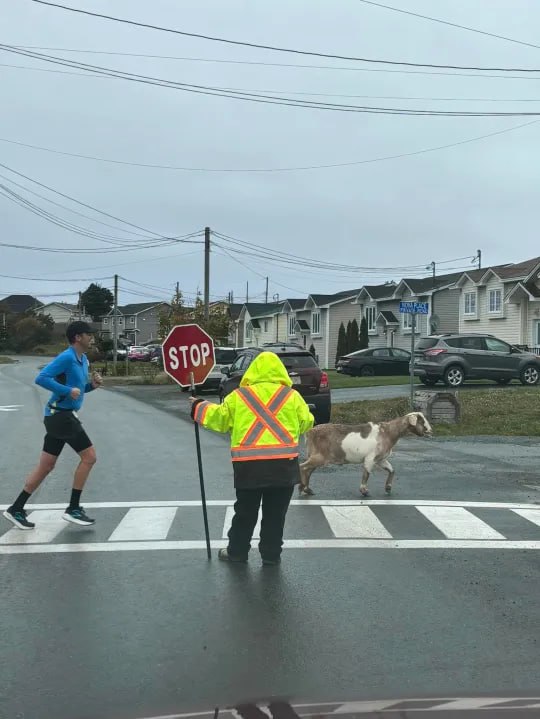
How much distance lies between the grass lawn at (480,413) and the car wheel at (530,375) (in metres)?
5.98

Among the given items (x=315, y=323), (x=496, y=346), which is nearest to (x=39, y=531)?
(x=496, y=346)

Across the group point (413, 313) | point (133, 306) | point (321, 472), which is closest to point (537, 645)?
point (321, 472)

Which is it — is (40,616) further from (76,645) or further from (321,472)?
(321,472)

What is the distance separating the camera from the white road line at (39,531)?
754 cm

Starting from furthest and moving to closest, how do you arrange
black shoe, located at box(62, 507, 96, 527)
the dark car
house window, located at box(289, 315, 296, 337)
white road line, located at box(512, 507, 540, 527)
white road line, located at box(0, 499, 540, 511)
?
1. house window, located at box(289, 315, 296, 337)
2. the dark car
3. white road line, located at box(0, 499, 540, 511)
4. white road line, located at box(512, 507, 540, 527)
5. black shoe, located at box(62, 507, 96, 527)

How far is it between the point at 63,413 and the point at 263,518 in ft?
7.97

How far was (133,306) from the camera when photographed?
136 m

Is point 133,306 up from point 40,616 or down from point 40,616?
up

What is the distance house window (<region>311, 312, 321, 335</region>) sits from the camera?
6498 cm

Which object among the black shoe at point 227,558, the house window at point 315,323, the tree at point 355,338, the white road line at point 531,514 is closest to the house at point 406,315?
the tree at point 355,338

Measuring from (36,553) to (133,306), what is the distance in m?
131

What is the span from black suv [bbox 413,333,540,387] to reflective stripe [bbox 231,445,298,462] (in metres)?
22.0

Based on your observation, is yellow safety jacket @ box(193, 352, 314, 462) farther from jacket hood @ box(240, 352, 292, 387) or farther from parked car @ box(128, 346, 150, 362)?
parked car @ box(128, 346, 150, 362)

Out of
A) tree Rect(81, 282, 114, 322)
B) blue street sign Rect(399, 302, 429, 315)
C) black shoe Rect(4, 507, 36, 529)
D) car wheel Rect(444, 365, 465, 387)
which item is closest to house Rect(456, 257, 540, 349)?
car wheel Rect(444, 365, 465, 387)
